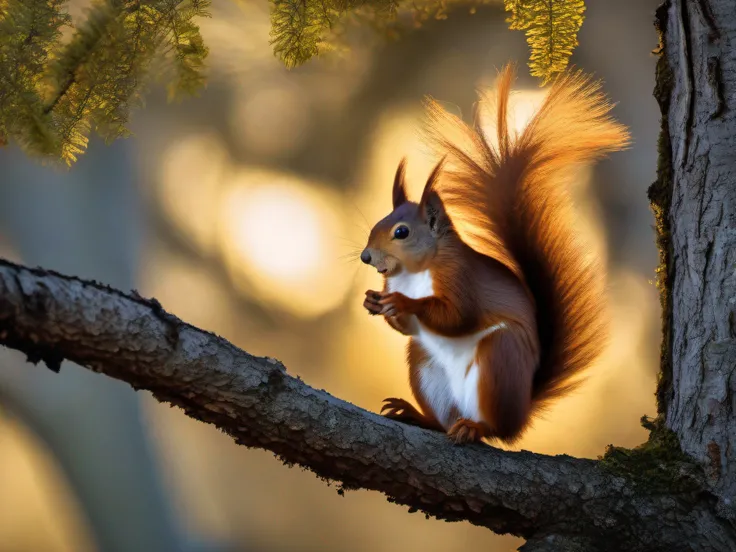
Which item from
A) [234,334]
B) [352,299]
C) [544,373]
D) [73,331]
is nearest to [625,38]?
[352,299]

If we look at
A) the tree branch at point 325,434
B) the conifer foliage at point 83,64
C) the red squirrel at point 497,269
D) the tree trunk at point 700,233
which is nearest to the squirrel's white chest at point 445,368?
the red squirrel at point 497,269

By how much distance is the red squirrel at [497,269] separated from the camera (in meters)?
1.13

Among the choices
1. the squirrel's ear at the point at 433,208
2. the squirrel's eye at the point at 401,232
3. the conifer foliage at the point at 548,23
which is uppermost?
the conifer foliage at the point at 548,23

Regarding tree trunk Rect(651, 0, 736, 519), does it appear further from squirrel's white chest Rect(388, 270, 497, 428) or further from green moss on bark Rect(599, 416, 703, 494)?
squirrel's white chest Rect(388, 270, 497, 428)

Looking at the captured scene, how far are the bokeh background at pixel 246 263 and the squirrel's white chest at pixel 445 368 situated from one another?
56.7 inches

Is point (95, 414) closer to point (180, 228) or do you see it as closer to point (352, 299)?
point (180, 228)

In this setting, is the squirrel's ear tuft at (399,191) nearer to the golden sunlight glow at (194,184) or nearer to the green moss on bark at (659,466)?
the green moss on bark at (659,466)

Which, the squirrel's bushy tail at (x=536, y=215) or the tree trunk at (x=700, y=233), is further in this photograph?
the squirrel's bushy tail at (x=536, y=215)

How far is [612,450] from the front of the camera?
104cm

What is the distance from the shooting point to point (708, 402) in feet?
3.28

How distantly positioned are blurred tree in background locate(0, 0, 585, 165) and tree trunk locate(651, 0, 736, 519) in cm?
15

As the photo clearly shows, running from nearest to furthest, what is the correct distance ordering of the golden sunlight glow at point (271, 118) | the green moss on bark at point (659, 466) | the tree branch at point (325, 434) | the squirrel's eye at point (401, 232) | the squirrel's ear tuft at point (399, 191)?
the tree branch at point (325, 434) → the green moss on bark at point (659, 466) → the squirrel's eye at point (401, 232) → the squirrel's ear tuft at point (399, 191) → the golden sunlight glow at point (271, 118)

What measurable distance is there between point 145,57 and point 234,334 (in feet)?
6.16

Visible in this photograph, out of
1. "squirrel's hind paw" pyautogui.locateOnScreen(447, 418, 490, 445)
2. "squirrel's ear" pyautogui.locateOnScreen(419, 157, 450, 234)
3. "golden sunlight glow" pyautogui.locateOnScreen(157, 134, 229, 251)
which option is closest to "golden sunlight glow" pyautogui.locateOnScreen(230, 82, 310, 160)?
"golden sunlight glow" pyautogui.locateOnScreen(157, 134, 229, 251)
